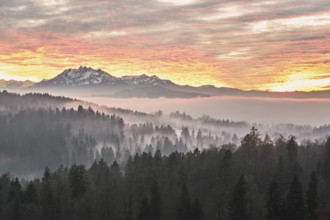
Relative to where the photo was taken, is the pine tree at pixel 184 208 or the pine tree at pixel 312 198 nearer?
the pine tree at pixel 312 198

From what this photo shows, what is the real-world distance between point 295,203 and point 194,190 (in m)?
35.7

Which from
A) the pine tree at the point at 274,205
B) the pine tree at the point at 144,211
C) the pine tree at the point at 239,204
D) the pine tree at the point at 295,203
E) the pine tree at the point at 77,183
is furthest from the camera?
the pine tree at the point at 77,183

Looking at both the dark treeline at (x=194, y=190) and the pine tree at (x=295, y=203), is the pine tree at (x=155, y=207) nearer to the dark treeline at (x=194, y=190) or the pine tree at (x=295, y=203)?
the dark treeline at (x=194, y=190)

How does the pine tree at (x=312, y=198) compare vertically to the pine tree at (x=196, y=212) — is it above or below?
above

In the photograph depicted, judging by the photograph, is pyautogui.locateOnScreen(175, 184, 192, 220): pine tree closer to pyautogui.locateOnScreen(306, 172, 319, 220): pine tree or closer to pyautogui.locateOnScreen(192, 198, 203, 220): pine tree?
pyautogui.locateOnScreen(192, 198, 203, 220): pine tree

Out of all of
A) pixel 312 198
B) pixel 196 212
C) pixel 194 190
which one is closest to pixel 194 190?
pixel 194 190

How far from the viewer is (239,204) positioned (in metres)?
116

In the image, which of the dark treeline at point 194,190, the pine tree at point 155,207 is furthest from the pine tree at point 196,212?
the pine tree at point 155,207

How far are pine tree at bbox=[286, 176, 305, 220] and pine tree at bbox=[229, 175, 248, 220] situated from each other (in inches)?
386

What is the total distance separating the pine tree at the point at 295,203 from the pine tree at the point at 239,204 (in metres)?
9.79

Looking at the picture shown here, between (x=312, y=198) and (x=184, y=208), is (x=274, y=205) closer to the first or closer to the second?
(x=312, y=198)

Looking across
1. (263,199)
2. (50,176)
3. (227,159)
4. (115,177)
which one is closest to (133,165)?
(115,177)

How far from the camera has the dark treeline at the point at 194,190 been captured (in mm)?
115750

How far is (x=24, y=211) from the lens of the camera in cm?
13800
